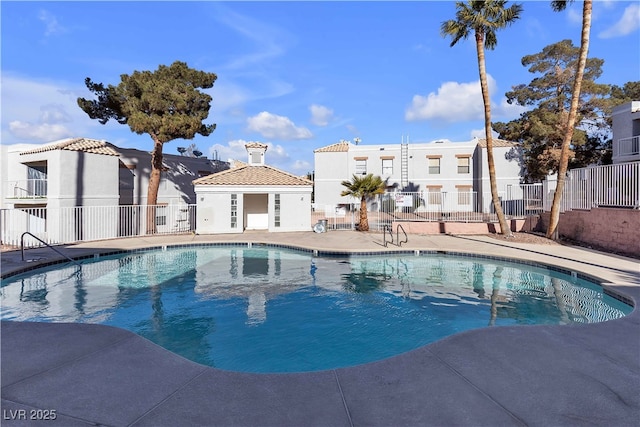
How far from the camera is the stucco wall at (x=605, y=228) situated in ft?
41.3

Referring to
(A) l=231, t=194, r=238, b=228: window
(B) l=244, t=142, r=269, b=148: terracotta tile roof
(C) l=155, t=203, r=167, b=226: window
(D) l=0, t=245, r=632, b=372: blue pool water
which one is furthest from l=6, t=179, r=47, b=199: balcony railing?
(D) l=0, t=245, r=632, b=372: blue pool water

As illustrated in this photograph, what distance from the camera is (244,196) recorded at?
23.5 m

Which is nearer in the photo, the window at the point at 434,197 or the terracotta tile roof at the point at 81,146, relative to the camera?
the terracotta tile roof at the point at 81,146

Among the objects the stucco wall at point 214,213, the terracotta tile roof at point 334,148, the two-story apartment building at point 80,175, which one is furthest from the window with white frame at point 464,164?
the two-story apartment building at point 80,175

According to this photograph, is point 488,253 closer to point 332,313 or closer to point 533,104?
point 332,313

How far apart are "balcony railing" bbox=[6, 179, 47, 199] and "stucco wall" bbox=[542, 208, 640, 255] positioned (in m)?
32.8

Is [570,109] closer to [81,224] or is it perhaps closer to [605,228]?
[605,228]

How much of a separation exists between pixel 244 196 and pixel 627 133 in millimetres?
26191

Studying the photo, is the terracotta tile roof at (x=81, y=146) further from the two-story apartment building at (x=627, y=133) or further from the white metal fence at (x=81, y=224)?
the two-story apartment building at (x=627, y=133)

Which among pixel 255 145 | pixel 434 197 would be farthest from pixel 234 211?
pixel 434 197

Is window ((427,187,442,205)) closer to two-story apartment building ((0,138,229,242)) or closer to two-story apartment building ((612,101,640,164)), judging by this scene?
two-story apartment building ((612,101,640,164))

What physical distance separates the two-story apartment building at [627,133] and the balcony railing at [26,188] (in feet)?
131

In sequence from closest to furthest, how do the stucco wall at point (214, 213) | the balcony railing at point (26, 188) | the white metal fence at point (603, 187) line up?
1. the white metal fence at point (603, 187)
2. the stucco wall at point (214, 213)
3. the balcony railing at point (26, 188)

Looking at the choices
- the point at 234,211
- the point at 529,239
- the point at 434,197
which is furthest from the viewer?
the point at 434,197
